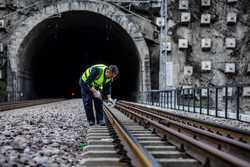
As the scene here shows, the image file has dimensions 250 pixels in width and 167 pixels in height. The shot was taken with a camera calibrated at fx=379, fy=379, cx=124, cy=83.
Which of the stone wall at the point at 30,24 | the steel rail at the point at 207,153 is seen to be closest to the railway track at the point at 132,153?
the steel rail at the point at 207,153

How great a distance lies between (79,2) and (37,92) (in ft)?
32.4

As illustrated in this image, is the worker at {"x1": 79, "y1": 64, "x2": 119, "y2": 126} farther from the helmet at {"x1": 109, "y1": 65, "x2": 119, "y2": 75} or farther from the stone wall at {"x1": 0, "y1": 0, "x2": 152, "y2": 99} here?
the stone wall at {"x1": 0, "y1": 0, "x2": 152, "y2": 99}

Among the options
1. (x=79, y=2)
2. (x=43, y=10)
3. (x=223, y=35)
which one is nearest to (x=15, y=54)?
(x=43, y=10)

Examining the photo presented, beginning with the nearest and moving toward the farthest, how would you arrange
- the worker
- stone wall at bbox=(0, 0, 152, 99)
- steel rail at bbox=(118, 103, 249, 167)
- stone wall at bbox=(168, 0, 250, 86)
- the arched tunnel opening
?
steel rail at bbox=(118, 103, 249, 167) → the worker → stone wall at bbox=(0, 0, 152, 99) → stone wall at bbox=(168, 0, 250, 86) → the arched tunnel opening

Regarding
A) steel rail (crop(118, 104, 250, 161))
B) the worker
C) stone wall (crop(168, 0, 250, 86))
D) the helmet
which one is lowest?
steel rail (crop(118, 104, 250, 161))

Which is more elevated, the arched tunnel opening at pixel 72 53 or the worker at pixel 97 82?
the arched tunnel opening at pixel 72 53

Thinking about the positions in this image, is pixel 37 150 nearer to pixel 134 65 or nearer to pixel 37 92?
pixel 134 65

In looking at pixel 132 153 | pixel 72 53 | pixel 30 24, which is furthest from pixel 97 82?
pixel 72 53

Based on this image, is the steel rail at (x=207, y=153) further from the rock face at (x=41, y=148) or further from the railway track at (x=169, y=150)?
the rock face at (x=41, y=148)

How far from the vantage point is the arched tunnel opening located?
24656mm

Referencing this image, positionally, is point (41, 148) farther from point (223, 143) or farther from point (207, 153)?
point (223, 143)

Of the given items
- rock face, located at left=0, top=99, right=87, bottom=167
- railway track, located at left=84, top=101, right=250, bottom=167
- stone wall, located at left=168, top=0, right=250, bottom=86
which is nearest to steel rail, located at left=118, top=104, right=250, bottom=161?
railway track, located at left=84, top=101, right=250, bottom=167

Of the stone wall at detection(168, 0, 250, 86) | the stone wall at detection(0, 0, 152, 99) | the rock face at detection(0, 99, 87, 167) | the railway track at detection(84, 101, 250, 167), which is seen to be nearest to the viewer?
the railway track at detection(84, 101, 250, 167)

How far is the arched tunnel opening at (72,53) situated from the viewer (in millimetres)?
24656
